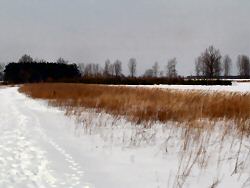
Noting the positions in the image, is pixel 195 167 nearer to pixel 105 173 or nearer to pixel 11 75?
pixel 105 173

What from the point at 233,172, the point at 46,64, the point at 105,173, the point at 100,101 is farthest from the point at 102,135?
the point at 46,64

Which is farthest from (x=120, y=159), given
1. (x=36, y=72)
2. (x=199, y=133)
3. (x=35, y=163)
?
(x=36, y=72)

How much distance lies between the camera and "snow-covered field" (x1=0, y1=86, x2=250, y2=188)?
5297mm

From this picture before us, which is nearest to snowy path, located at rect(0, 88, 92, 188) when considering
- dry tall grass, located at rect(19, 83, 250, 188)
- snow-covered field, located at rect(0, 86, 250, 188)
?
snow-covered field, located at rect(0, 86, 250, 188)

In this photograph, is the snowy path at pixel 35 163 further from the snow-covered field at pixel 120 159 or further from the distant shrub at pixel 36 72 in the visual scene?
the distant shrub at pixel 36 72

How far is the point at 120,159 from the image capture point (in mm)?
6898

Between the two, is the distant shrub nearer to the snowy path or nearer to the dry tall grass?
the dry tall grass

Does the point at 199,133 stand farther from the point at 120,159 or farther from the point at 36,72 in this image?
the point at 36,72

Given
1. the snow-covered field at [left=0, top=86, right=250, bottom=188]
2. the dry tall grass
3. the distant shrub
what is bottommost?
the snow-covered field at [left=0, top=86, right=250, bottom=188]

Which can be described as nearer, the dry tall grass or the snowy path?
the snowy path

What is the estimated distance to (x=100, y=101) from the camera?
17703 millimetres

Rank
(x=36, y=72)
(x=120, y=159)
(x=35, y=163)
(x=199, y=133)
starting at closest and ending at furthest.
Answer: (x=35, y=163) → (x=120, y=159) → (x=199, y=133) → (x=36, y=72)

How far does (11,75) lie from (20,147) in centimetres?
11878

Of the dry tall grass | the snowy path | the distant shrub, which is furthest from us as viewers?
the distant shrub
